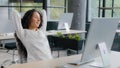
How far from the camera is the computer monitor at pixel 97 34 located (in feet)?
5.71

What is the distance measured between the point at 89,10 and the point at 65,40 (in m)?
4.18

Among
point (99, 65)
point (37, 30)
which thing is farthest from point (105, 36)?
point (37, 30)

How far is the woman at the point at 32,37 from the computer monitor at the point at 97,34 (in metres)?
0.76

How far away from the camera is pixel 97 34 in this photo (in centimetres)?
182

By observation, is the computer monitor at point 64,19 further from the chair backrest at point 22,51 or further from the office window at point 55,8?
the chair backrest at point 22,51

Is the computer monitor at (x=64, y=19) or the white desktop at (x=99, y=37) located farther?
the computer monitor at (x=64, y=19)

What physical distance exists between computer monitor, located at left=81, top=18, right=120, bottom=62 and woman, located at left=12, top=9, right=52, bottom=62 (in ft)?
2.51

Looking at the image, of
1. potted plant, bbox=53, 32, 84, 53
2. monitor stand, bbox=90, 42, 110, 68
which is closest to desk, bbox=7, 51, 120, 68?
monitor stand, bbox=90, 42, 110, 68

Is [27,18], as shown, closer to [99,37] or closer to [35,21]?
[35,21]

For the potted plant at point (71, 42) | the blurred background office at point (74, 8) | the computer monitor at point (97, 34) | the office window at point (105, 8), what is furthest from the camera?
the office window at point (105, 8)

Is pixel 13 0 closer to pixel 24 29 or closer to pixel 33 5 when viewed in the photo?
pixel 33 5

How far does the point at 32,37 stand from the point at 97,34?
36.9 inches

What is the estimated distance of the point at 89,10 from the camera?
8.40 m

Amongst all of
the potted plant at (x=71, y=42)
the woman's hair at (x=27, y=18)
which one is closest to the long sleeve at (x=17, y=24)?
the woman's hair at (x=27, y=18)
